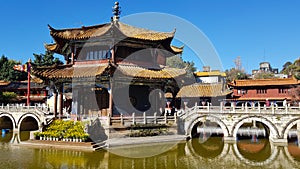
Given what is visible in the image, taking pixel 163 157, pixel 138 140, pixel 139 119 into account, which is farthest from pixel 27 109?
pixel 163 157

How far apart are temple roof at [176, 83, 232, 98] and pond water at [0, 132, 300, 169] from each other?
16.5 metres

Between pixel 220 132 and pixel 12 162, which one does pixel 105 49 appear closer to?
pixel 12 162

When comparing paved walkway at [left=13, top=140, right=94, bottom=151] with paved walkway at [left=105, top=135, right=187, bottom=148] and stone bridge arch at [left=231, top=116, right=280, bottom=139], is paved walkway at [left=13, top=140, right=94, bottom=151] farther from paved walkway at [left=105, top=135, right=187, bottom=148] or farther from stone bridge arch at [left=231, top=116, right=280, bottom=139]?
stone bridge arch at [left=231, top=116, right=280, bottom=139]

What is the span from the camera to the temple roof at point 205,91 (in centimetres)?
4075

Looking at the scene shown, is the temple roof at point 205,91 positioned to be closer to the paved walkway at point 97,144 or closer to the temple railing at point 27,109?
the paved walkway at point 97,144

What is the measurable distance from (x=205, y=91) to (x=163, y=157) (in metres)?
23.8

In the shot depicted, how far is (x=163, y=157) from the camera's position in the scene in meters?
19.2

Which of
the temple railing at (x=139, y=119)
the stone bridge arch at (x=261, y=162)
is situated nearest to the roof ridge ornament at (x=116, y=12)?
the temple railing at (x=139, y=119)

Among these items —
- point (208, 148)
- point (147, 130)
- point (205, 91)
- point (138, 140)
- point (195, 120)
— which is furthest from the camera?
point (205, 91)

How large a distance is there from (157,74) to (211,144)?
7.95 m

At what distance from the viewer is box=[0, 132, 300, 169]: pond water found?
55.4 feet

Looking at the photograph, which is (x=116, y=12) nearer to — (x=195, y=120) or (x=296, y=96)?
(x=195, y=120)

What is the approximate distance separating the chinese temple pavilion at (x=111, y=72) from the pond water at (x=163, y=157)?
5.06 meters

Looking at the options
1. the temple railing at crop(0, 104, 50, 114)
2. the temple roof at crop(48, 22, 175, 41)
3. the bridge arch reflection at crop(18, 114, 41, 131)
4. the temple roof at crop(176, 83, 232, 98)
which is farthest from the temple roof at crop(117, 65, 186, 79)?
the bridge arch reflection at crop(18, 114, 41, 131)
